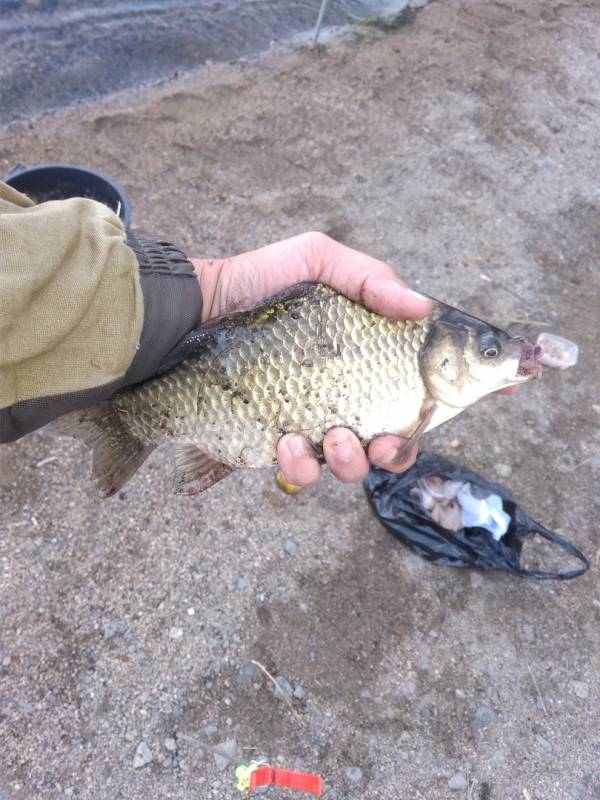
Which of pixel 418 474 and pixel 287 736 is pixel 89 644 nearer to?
pixel 287 736

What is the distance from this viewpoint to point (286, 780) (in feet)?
8.21

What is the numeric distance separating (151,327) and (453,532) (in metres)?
1.84

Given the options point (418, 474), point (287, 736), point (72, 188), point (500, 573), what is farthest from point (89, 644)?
point (72, 188)

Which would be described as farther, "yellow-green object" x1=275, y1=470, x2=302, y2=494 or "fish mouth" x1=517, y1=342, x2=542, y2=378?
"yellow-green object" x1=275, y1=470, x2=302, y2=494

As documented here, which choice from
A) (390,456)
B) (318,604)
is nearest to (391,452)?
(390,456)

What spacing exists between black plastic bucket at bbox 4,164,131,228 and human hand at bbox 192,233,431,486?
142 centimetres

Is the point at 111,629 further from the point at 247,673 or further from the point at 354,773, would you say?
the point at 354,773

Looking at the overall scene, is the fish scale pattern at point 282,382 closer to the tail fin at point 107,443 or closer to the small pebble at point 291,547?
the tail fin at point 107,443

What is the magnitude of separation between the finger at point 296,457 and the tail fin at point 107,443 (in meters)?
0.48

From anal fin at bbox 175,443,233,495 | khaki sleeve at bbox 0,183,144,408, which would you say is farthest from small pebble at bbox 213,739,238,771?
khaki sleeve at bbox 0,183,144,408

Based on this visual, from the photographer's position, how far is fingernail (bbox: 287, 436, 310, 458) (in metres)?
2.08

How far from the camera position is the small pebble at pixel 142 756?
2.49 metres

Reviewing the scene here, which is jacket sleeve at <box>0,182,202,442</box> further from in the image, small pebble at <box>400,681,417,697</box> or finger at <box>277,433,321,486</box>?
small pebble at <box>400,681,417,697</box>

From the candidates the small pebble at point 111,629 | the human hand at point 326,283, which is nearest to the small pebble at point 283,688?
the small pebble at point 111,629
